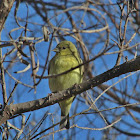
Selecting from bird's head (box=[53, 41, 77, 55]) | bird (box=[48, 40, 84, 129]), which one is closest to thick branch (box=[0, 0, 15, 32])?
bird (box=[48, 40, 84, 129])

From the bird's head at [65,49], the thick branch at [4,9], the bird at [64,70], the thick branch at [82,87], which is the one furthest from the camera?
the bird's head at [65,49]

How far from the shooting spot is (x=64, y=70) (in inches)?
137

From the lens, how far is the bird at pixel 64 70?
3.51 m

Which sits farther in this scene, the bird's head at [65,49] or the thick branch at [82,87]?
the bird's head at [65,49]

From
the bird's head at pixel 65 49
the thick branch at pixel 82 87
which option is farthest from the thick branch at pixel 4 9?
the bird's head at pixel 65 49

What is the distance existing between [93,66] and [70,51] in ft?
1.78

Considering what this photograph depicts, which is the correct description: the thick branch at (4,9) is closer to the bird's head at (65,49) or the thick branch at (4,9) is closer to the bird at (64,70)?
the bird at (64,70)

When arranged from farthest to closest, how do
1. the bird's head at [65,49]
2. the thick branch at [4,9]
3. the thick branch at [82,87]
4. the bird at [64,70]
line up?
the bird's head at [65,49] → the bird at [64,70] → the thick branch at [82,87] → the thick branch at [4,9]

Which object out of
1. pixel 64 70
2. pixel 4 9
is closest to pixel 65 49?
pixel 64 70

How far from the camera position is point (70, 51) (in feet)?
12.8

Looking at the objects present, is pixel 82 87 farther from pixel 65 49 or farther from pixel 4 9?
pixel 65 49

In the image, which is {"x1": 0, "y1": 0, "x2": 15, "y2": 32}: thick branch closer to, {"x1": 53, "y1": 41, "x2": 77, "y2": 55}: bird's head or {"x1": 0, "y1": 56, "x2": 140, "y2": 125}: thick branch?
{"x1": 0, "y1": 56, "x2": 140, "y2": 125}: thick branch

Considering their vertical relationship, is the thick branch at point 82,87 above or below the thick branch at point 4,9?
below

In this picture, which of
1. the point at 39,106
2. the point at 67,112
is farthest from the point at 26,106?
the point at 67,112
